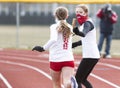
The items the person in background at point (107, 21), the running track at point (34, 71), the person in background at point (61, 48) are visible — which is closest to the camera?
the person in background at point (61, 48)

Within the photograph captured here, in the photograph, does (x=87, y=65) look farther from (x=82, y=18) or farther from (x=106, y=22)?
(x=106, y=22)

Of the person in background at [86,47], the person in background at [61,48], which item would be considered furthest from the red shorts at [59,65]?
the person in background at [86,47]

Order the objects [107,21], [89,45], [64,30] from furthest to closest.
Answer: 1. [107,21]
2. [89,45]
3. [64,30]

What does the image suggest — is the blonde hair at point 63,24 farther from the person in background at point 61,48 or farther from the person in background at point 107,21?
the person in background at point 107,21

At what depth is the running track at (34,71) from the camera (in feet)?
37.9

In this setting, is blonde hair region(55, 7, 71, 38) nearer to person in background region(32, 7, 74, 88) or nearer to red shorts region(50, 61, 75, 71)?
person in background region(32, 7, 74, 88)

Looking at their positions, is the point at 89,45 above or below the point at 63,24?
below

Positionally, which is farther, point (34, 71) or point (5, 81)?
point (34, 71)

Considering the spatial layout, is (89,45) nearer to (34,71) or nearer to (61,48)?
(61,48)

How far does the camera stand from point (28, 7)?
36.3m

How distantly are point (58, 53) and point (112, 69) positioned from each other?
5.69 m

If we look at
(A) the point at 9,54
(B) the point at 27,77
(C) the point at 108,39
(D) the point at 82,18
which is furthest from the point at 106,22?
(D) the point at 82,18

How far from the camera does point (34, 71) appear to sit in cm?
1358

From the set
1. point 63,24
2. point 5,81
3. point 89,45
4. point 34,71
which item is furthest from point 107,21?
point 63,24
